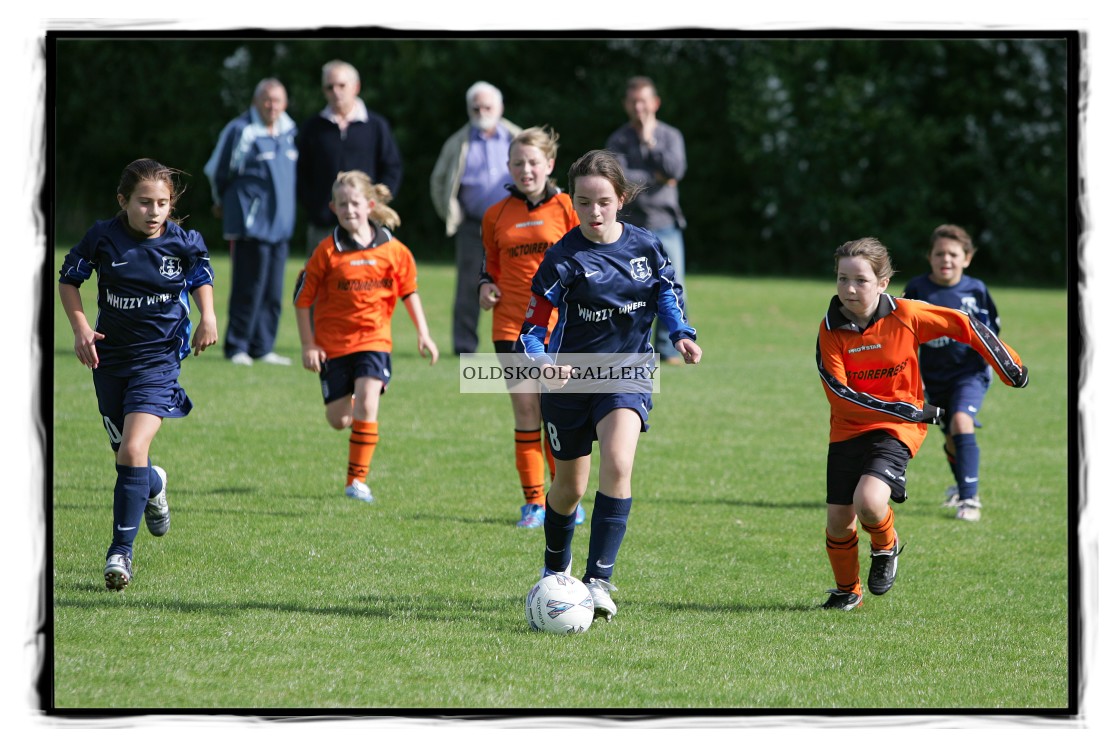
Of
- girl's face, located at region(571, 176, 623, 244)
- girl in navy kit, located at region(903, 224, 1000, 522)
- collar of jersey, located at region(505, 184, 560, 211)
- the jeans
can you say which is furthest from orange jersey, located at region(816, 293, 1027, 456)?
the jeans

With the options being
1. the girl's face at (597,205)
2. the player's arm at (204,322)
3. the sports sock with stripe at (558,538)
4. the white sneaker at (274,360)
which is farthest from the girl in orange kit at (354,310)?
the white sneaker at (274,360)

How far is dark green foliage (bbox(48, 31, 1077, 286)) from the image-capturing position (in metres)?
27.0

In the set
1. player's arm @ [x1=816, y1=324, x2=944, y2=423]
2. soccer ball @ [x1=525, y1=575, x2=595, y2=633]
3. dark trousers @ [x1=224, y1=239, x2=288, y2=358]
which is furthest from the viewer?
dark trousers @ [x1=224, y1=239, x2=288, y2=358]

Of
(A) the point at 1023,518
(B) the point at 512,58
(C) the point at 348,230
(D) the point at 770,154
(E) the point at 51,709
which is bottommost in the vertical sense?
(E) the point at 51,709

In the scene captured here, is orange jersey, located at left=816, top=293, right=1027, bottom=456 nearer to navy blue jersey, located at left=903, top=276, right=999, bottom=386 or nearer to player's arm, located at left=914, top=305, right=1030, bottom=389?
player's arm, located at left=914, top=305, right=1030, bottom=389

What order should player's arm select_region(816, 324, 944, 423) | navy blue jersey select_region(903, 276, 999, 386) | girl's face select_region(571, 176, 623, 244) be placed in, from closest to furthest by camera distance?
1. girl's face select_region(571, 176, 623, 244)
2. player's arm select_region(816, 324, 944, 423)
3. navy blue jersey select_region(903, 276, 999, 386)

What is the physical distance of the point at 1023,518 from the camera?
25.7 ft

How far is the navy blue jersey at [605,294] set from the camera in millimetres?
5586

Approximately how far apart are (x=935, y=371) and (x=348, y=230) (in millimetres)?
3622

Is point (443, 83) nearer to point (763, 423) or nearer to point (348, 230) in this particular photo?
point (763, 423)

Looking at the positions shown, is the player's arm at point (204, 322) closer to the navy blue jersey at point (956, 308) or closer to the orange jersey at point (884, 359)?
the orange jersey at point (884, 359)

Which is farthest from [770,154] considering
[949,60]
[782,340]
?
[782,340]

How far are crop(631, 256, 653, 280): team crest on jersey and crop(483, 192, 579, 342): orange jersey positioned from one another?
1827 millimetres

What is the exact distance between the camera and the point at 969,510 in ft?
25.6
